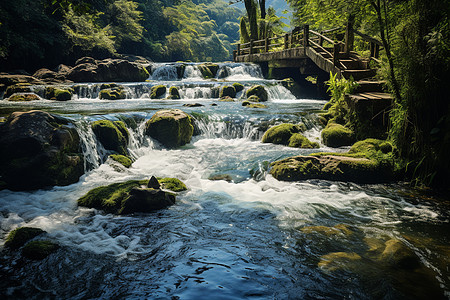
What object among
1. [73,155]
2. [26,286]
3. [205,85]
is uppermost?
[205,85]

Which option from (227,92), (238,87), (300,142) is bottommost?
(300,142)

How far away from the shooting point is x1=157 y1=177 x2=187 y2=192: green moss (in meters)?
6.57

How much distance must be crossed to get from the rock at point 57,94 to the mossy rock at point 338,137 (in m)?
14.6

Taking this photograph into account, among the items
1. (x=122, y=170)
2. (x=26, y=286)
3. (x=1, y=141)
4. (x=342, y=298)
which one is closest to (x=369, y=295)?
(x=342, y=298)

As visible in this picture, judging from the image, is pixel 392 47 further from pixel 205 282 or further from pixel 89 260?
pixel 89 260

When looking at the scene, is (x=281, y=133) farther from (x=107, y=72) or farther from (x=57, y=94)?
(x=107, y=72)

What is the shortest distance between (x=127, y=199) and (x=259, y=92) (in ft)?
46.1

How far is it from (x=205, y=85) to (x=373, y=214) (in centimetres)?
1596

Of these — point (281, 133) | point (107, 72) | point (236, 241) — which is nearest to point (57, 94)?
point (107, 72)

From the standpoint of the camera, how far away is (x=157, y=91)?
753 inches

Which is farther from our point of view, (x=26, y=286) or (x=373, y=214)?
(x=373, y=214)

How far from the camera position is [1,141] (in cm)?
661

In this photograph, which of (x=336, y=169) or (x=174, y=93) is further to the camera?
(x=174, y=93)

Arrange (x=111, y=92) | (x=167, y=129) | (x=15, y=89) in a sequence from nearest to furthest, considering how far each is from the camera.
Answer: (x=167, y=129) < (x=15, y=89) < (x=111, y=92)
